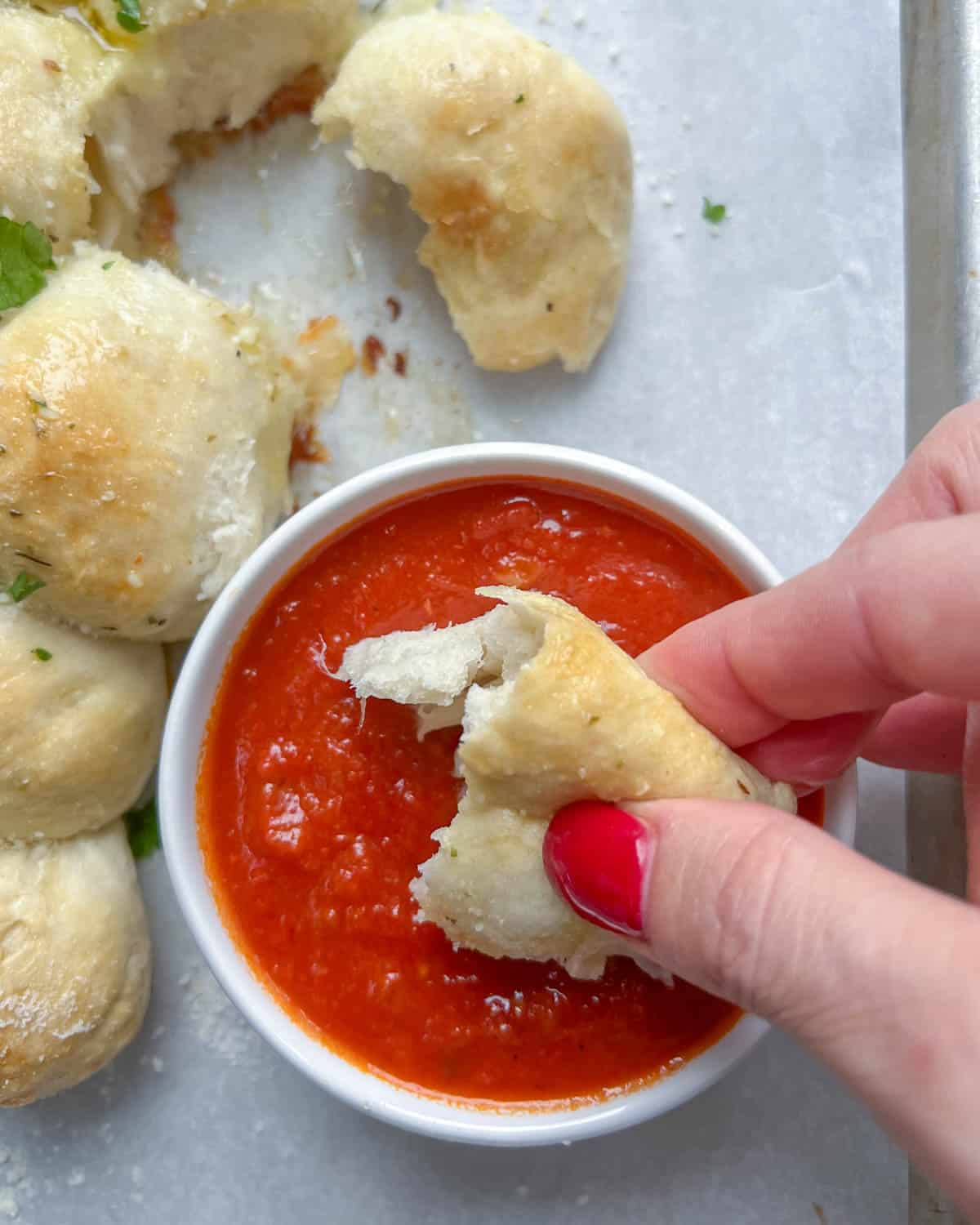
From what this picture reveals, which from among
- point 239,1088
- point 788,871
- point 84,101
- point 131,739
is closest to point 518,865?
point 788,871

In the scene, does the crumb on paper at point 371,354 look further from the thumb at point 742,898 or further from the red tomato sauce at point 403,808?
the thumb at point 742,898

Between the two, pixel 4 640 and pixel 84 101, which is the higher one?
pixel 84 101

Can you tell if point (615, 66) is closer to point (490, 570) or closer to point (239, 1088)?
point (490, 570)

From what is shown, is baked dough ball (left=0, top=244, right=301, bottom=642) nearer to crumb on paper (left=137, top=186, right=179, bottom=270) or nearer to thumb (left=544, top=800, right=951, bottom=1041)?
crumb on paper (left=137, top=186, right=179, bottom=270)

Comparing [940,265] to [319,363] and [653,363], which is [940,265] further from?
[319,363]

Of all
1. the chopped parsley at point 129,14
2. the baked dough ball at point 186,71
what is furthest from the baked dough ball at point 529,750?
the chopped parsley at point 129,14
